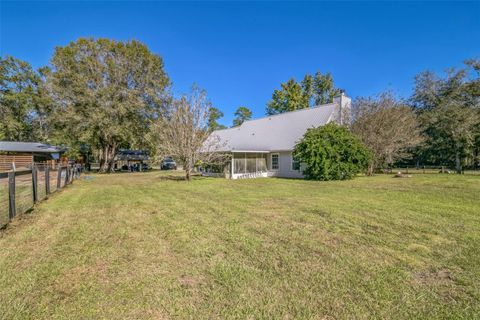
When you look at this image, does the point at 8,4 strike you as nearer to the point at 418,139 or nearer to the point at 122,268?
the point at 122,268

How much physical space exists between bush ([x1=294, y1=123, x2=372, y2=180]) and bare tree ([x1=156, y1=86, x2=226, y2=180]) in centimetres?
703

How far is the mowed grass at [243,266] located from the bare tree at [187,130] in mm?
9268

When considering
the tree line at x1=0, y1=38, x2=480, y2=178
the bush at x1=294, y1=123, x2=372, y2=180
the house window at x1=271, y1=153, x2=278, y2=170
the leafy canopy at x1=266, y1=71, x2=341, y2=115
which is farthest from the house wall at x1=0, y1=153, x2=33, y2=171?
the leafy canopy at x1=266, y1=71, x2=341, y2=115

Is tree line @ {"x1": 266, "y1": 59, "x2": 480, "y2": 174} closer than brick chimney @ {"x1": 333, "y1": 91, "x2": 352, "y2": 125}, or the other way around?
tree line @ {"x1": 266, "y1": 59, "x2": 480, "y2": 174}

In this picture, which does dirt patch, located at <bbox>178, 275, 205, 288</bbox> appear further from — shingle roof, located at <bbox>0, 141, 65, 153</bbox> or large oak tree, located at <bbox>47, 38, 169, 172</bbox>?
shingle roof, located at <bbox>0, 141, 65, 153</bbox>

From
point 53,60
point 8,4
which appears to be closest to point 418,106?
point 8,4

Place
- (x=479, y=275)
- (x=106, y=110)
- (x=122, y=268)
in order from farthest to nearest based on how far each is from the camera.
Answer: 1. (x=106, y=110)
2. (x=122, y=268)
3. (x=479, y=275)

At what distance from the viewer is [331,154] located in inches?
618

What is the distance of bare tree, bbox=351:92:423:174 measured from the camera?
19078 millimetres

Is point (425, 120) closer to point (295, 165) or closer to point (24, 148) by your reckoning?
point (295, 165)

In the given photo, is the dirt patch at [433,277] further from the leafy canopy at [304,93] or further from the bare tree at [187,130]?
the leafy canopy at [304,93]

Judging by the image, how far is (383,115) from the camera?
19047mm

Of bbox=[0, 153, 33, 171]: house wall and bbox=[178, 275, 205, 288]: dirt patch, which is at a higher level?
bbox=[0, 153, 33, 171]: house wall

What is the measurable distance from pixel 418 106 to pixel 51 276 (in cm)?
3661
